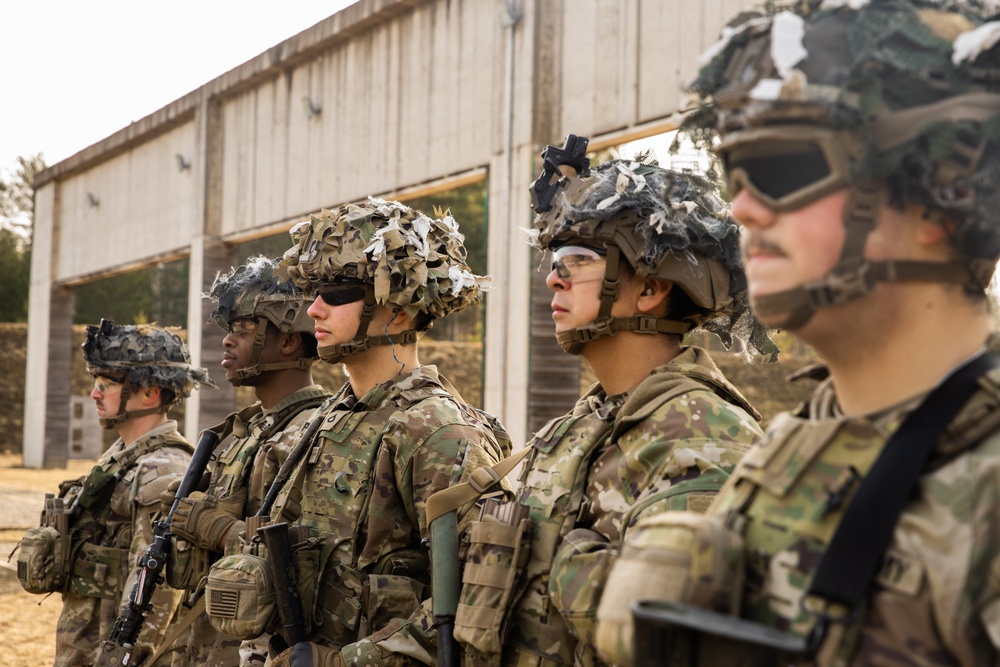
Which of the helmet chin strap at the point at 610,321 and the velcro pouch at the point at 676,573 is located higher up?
the helmet chin strap at the point at 610,321

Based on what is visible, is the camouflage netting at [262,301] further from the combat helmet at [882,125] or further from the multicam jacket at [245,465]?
the combat helmet at [882,125]

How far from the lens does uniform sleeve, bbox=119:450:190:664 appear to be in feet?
18.9

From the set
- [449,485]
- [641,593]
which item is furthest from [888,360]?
[449,485]

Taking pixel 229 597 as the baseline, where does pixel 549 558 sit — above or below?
above

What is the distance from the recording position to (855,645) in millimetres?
1684

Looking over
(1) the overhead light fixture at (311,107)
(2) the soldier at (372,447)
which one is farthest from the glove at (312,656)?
(1) the overhead light fixture at (311,107)

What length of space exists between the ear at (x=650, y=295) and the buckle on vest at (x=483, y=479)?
0.79 metres

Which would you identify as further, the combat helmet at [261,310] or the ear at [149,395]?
the ear at [149,395]

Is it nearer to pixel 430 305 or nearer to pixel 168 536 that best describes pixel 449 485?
pixel 430 305

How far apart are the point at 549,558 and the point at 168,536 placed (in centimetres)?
341

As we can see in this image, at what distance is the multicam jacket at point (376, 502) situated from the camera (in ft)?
13.0

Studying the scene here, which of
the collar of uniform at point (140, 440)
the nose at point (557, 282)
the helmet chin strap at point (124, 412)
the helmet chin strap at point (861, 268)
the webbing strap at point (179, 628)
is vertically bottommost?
the webbing strap at point (179, 628)

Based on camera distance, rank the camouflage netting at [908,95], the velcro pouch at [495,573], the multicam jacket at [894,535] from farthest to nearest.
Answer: the velcro pouch at [495,573] → the camouflage netting at [908,95] → the multicam jacket at [894,535]

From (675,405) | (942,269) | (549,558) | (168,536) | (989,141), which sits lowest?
(168,536)
